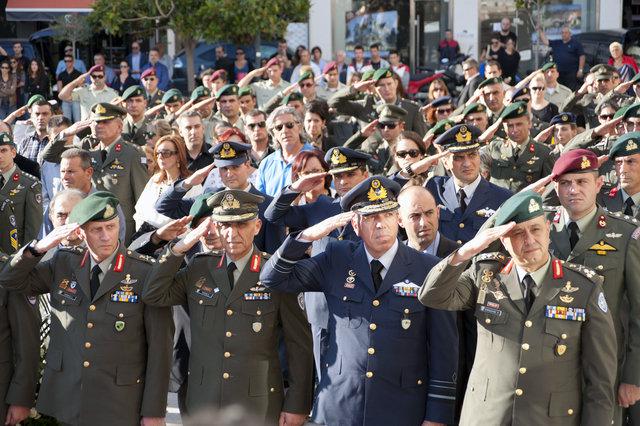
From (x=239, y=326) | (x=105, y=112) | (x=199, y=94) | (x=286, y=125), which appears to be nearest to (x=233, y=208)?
(x=239, y=326)

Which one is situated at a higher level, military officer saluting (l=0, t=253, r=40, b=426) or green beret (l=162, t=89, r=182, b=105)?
green beret (l=162, t=89, r=182, b=105)

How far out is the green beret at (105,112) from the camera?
9555 millimetres

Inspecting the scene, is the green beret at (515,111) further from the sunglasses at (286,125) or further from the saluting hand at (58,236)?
the saluting hand at (58,236)

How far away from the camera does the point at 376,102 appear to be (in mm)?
12234

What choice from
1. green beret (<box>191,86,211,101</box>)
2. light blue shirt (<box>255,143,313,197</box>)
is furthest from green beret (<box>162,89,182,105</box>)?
light blue shirt (<box>255,143,313,197</box>)

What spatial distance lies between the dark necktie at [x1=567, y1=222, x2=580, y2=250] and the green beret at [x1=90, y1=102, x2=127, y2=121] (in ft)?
16.1

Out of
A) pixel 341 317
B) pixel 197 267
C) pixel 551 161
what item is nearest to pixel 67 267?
pixel 197 267

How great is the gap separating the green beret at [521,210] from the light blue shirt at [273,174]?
12.0 ft

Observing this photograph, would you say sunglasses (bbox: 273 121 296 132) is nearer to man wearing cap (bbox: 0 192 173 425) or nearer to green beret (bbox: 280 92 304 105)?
man wearing cap (bbox: 0 192 173 425)

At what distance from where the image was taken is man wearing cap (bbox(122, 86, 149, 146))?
11438mm

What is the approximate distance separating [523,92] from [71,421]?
7879 mm

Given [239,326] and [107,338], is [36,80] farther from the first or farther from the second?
[239,326]

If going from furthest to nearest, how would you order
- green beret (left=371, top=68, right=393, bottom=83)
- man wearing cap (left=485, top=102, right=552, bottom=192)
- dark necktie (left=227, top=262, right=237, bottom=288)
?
green beret (left=371, top=68, right=393, bottom=83) < man wearing cap (left=485, top=102, right=552, bottom=192) < dark necktie (left=227, top=262, right=237, bottom=288)

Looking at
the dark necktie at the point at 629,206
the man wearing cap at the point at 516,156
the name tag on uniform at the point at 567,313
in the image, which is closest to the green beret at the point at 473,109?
the man wearing cap at the point at 516,156
